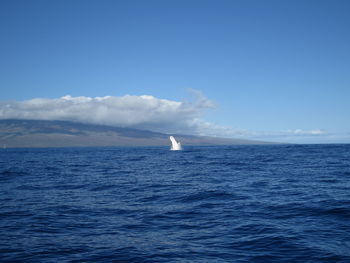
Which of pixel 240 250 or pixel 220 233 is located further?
pixel 220 233

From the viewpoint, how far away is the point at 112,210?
17.5 m

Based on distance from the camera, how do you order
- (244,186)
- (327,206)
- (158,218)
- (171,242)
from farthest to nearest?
(244,186) < (327,206) < (158,218) < (171,242)

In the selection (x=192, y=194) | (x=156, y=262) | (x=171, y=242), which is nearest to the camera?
(x=156, y=262)

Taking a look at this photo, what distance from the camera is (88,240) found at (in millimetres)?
12000

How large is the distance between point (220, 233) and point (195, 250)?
2362 mm

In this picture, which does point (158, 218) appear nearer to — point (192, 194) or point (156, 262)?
point (156, 262)

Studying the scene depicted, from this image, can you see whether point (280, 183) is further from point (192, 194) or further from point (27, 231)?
point (27, 231)

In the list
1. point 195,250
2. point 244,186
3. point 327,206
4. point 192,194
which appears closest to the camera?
point 195,250

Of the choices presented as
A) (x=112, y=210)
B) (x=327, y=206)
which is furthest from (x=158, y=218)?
(x=327, y=206)

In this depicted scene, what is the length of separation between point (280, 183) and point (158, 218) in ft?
51.4

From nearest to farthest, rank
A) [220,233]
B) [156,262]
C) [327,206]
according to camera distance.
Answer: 1. [156,262]
2. [220,233]
3. [327,206]

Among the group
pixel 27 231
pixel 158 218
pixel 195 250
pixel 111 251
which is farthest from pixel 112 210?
pixel 195 250

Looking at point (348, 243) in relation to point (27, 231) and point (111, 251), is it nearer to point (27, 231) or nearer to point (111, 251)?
point (111, 251)

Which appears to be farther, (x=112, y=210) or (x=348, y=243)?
(x=112, y=210)
